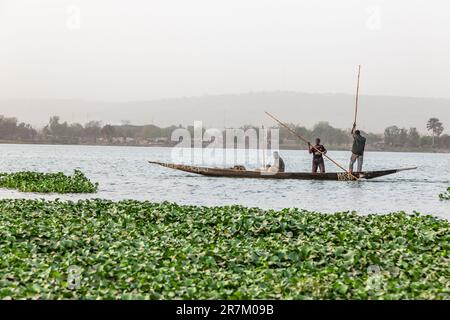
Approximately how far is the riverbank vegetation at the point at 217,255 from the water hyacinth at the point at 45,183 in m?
14.1

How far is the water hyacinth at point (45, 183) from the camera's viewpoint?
35.2 m

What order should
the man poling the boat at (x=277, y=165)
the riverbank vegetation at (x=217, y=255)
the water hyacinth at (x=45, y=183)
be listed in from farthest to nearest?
the man poling the boat at (x=277, y=165), the water hyacinth at (x=45, y=183), the riverbank vegetation at (x=217, y=255)

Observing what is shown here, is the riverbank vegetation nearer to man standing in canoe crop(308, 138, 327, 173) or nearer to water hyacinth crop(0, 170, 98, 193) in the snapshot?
water hyacinth crop(0, 170, 98, 193)

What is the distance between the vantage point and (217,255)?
14359mm

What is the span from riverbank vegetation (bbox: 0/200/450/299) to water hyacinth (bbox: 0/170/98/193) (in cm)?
1410

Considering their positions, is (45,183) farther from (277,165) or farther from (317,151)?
(317,151)

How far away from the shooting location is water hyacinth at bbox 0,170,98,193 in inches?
1384

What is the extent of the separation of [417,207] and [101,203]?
17.8 metres

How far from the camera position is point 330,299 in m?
11.5

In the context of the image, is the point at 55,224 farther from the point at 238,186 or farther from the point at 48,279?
the point at 238,186

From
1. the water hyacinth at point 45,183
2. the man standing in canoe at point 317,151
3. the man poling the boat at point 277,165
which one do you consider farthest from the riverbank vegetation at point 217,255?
the man poling the boat at point 277,165

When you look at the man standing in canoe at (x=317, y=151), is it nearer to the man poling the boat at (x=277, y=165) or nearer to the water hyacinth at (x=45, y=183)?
the man poling the boat at (x=277, y=165)

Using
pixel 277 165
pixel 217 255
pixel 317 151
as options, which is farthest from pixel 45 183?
pixel 217 255

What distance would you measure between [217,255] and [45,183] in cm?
2253
